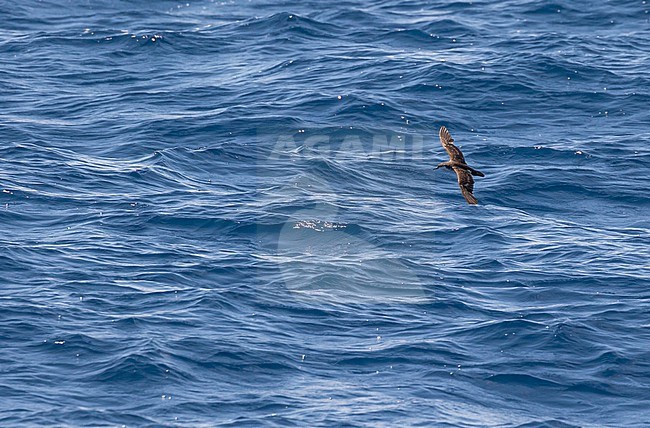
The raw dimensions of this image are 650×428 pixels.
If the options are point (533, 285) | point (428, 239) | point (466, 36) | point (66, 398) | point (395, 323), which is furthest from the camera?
point (466, 36)

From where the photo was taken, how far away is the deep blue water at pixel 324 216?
22312 mm

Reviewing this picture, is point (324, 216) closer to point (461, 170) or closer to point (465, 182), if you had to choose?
→ point (461, 170)

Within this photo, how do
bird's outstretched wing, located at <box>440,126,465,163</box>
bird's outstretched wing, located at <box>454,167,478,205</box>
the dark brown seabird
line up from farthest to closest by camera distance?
bird's outstretched wing, located at <box>440,126,465,163</box> → bird's outstretched wing, located at <box>454,167,478,205</box> → the dark brown seabird

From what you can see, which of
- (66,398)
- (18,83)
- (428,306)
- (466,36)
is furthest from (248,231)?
(466,36)

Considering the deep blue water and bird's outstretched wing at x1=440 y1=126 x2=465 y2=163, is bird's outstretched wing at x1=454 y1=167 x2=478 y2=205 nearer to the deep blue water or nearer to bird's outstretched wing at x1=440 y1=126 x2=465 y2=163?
bird's outstretched wing at x1=440 y1=126 x2=465 y2=163

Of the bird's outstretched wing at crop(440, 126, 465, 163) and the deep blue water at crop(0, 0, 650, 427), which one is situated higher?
the bird's outstretched wing at crop(440, 126, 465, 163)

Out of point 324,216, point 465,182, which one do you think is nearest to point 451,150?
point 465,182

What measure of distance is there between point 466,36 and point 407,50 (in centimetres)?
223

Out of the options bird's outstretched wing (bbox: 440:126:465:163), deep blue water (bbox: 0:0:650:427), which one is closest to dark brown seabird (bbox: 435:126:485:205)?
bird's outstretched wing (bbox: 440:126:465:163)

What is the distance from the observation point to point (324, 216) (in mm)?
29422

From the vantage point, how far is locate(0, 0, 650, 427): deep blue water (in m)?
22.3

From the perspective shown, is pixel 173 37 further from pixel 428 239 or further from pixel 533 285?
pixel 533 285

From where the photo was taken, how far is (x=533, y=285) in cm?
2617

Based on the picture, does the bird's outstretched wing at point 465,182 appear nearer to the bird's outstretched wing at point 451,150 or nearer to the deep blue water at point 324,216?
the bird's outstretched wing at point 451,150
